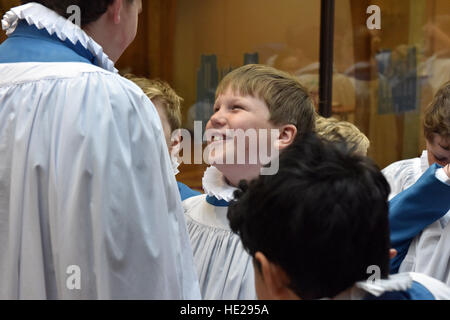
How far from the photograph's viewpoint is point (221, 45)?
3.95 meters

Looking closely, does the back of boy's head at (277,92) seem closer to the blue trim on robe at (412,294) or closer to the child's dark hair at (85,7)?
the child's dark hair at (85,7)

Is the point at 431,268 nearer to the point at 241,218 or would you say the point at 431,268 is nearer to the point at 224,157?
the point at 224,157

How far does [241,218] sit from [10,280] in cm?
56

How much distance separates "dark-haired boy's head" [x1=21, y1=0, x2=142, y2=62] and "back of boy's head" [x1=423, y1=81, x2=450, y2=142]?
126cm

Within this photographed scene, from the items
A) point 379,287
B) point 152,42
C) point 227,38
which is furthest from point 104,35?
point 227,38

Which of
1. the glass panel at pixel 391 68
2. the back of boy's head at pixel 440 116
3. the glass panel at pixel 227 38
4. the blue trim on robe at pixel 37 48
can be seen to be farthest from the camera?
the glass panel at pixel 391 68

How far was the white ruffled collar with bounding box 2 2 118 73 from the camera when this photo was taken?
137cm

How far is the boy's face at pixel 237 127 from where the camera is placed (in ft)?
5.90

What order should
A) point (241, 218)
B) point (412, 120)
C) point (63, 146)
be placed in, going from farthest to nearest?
point (412, 120)
point (63, 146)
point (241, 218)

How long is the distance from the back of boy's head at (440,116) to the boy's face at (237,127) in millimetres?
724

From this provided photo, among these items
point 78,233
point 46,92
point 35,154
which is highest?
point 46,92

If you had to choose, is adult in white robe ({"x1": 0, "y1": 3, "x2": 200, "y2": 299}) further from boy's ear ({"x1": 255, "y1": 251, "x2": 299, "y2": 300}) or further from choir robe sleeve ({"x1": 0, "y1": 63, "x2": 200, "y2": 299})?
boy's ear ({"x1": 255, "y1": 251, "x2": 299, "y2": 300})

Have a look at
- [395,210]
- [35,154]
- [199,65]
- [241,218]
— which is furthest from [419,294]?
[199,65]

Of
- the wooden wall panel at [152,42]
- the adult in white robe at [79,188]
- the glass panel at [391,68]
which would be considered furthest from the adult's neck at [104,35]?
the glass panel at [391,68]
